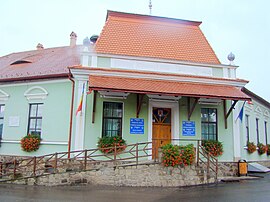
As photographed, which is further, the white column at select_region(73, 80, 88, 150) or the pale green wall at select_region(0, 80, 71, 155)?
the pale green wall at select_region(0, 80, 71, 155)

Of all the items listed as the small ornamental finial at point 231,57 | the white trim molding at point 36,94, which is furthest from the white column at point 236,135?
the white trim molding at point 36,94

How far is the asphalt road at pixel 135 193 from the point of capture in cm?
821

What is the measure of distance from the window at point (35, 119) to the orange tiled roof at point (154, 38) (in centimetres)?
425

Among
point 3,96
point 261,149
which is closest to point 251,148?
point 261,149

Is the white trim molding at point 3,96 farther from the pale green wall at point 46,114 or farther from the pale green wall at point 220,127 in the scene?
the pale green wall at point 220,127

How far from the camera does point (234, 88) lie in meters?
13.5

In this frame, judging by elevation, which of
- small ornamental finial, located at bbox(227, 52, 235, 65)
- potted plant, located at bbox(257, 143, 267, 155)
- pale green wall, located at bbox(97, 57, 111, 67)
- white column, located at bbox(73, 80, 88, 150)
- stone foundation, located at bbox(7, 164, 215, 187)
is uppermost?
small ornamental finial, located at bbox(227, 52, 235, 65)

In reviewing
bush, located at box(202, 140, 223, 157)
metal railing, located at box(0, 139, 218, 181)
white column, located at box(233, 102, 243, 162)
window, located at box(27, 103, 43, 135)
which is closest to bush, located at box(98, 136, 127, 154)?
metal railing, located at box(0, 139, 218, 181)

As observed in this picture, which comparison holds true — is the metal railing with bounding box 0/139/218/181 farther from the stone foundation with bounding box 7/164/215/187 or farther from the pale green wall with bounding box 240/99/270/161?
the pale green wall with bounding box 240/99/270/161

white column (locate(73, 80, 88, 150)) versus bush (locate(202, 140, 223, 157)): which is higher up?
white column (locate(73, 80, 88, 150))

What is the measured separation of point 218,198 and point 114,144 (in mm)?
4986

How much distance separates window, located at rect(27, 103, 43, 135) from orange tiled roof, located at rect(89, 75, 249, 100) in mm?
3611

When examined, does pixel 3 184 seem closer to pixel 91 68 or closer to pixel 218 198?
pixel 91 68

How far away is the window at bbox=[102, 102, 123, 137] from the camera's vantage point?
12413mm
